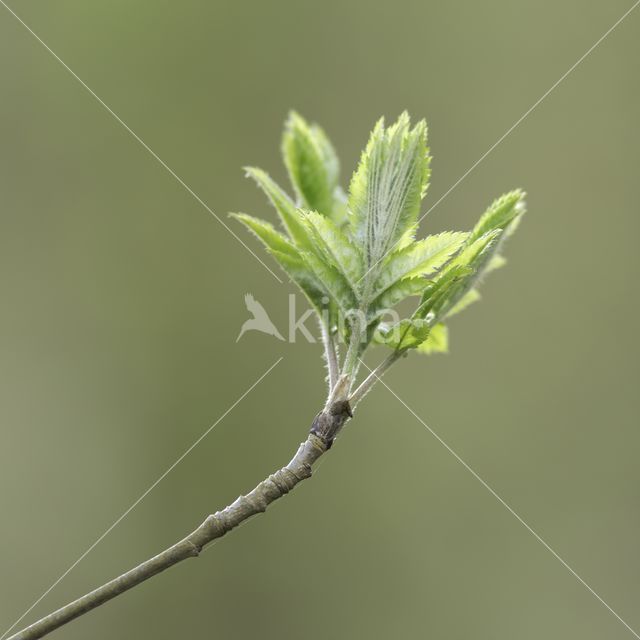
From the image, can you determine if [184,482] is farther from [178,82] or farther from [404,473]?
[178,82]

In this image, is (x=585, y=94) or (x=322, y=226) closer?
(x=322, y=226)

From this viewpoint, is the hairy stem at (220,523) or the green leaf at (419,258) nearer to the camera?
the hairy stem at (220,523)

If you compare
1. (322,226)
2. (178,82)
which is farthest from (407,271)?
(178,82)

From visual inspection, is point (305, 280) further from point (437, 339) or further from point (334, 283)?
point (437, 339)

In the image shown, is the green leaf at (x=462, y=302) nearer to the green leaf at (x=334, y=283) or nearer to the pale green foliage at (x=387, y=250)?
the pale green foliage at (x=387, y=250)

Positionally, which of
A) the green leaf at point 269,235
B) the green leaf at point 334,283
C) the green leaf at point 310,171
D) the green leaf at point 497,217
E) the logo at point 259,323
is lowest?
the green leaf at point 497,217

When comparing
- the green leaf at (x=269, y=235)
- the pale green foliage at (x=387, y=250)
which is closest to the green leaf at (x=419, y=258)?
the pale green foliage at (x=387, y=250)
